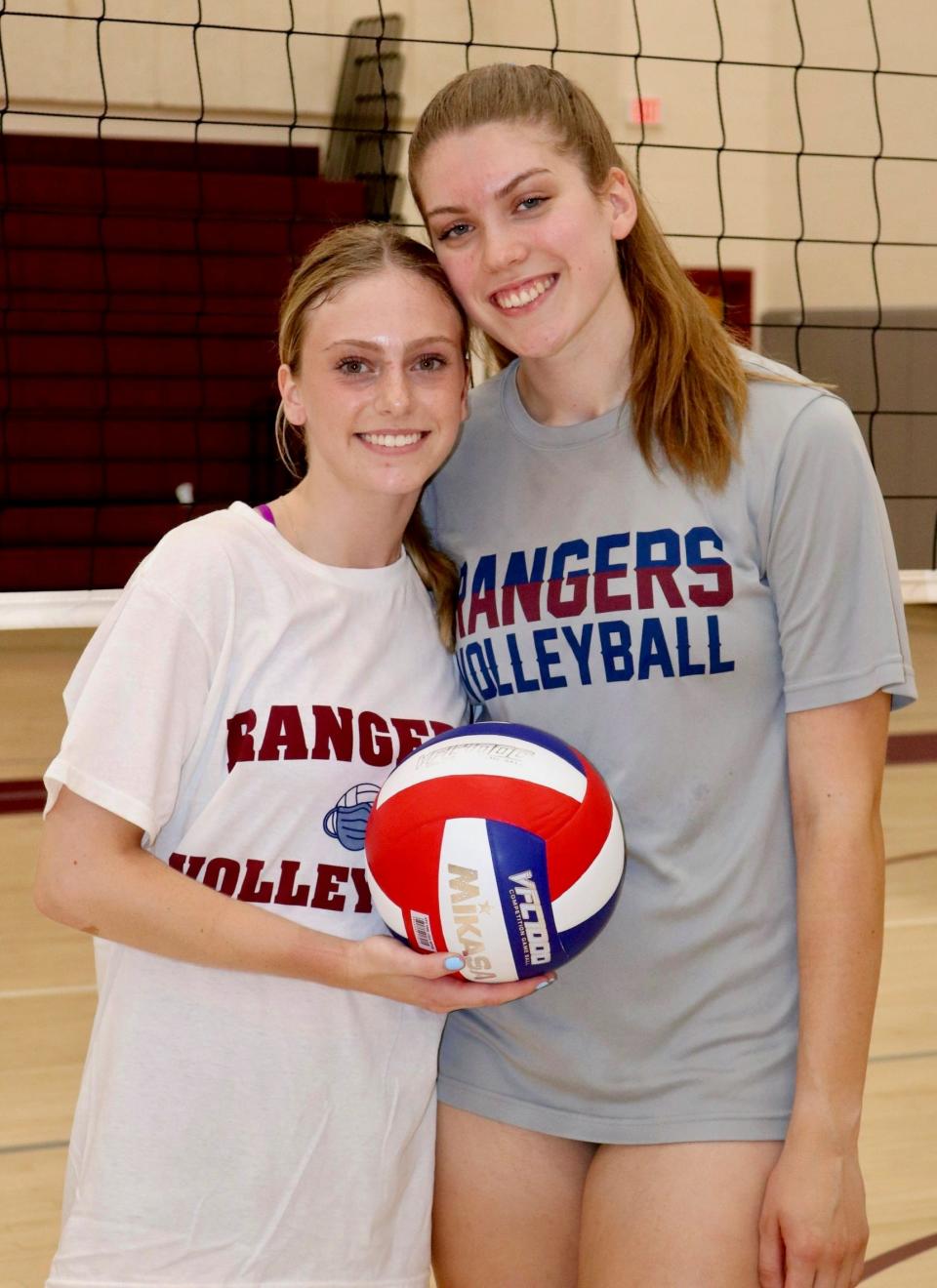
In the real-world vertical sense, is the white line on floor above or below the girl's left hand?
below

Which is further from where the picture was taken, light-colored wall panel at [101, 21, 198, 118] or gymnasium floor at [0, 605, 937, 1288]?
light-colored wall panel at [101, 21, 198, 118]

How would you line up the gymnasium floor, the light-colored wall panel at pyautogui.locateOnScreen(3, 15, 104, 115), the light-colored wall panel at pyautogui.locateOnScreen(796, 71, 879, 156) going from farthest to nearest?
the light-colored wall panel at pyautogui.locateOnScreen(796, 71, 879, 156) → the light-colored wall panel at pyautogui.locateOnScreen(3, 15, 104, 115) → the gymnasium floor

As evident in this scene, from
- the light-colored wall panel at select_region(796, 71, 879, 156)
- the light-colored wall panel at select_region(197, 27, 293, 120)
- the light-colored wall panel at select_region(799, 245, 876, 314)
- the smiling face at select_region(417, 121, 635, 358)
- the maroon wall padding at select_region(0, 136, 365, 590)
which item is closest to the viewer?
the smiling face at select_region(417, 121, 635, 358)

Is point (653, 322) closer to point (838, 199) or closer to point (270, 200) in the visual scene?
point (270, 200)

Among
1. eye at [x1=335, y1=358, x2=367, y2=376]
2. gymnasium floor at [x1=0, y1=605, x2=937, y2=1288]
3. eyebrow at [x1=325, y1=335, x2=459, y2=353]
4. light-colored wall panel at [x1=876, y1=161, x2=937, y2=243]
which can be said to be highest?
light-colored wall panel at [x1=876, y1=161, x2=937, y2=243]

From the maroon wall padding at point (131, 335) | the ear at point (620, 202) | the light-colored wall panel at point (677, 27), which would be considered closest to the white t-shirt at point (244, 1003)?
the ear at point (620, 202)

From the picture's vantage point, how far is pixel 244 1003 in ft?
5.07

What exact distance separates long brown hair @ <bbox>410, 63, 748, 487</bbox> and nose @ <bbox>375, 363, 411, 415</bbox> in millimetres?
227

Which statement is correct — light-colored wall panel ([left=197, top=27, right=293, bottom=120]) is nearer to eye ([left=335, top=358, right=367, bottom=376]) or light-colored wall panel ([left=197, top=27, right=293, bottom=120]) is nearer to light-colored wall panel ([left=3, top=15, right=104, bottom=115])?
light-colored wall panel ([left=3, top=15, right=104, bottom=115])

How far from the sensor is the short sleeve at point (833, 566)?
148 centimetres

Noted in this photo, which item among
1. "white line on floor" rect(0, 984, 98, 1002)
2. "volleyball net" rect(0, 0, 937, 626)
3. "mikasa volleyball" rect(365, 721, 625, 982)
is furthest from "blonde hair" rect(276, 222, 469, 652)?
"volleyball net" rect(0, 0, 937, 626)

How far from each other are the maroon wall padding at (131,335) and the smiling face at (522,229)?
20.0 ft

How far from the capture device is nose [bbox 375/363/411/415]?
158cm

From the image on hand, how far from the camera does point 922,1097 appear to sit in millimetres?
2957
